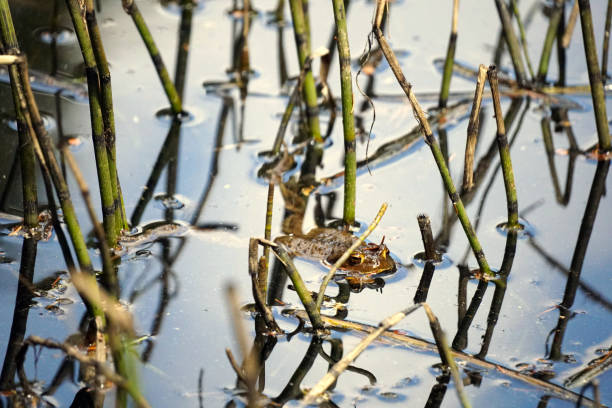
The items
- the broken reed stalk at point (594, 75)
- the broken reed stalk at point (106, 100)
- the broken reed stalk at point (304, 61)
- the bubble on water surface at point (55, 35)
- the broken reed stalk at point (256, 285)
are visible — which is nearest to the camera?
the broken reed stalk at point (256, 285)

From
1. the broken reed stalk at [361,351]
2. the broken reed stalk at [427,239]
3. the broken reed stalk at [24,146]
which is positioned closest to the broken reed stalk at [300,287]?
the broken reed stalk at [361,351]

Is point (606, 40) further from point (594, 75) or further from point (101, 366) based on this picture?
point (101, 366)

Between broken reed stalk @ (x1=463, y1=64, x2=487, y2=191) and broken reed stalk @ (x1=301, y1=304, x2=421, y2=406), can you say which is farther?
broken reed stalk @ (x1=463, y1=64, x2=487, y2=191)

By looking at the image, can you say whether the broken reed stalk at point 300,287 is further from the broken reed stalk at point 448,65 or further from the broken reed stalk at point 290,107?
the broken reed stalk at point 448,65

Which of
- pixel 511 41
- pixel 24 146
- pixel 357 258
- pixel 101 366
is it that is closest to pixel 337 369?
pixel 101 366

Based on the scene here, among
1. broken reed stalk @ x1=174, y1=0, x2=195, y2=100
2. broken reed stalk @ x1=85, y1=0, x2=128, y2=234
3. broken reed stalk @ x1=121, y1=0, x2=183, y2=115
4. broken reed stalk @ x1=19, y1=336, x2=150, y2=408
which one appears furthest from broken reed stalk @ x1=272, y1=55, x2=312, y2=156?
broken reed stalk @ x1=19, y1=336, x2=150, y2=408

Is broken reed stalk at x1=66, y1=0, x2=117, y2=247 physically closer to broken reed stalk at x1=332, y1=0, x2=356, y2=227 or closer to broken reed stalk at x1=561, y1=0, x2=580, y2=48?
broken reed stalk at x1=332, y1=0, x2=356, y2=227

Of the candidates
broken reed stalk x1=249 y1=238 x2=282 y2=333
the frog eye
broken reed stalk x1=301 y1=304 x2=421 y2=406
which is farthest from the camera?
the frog eye
